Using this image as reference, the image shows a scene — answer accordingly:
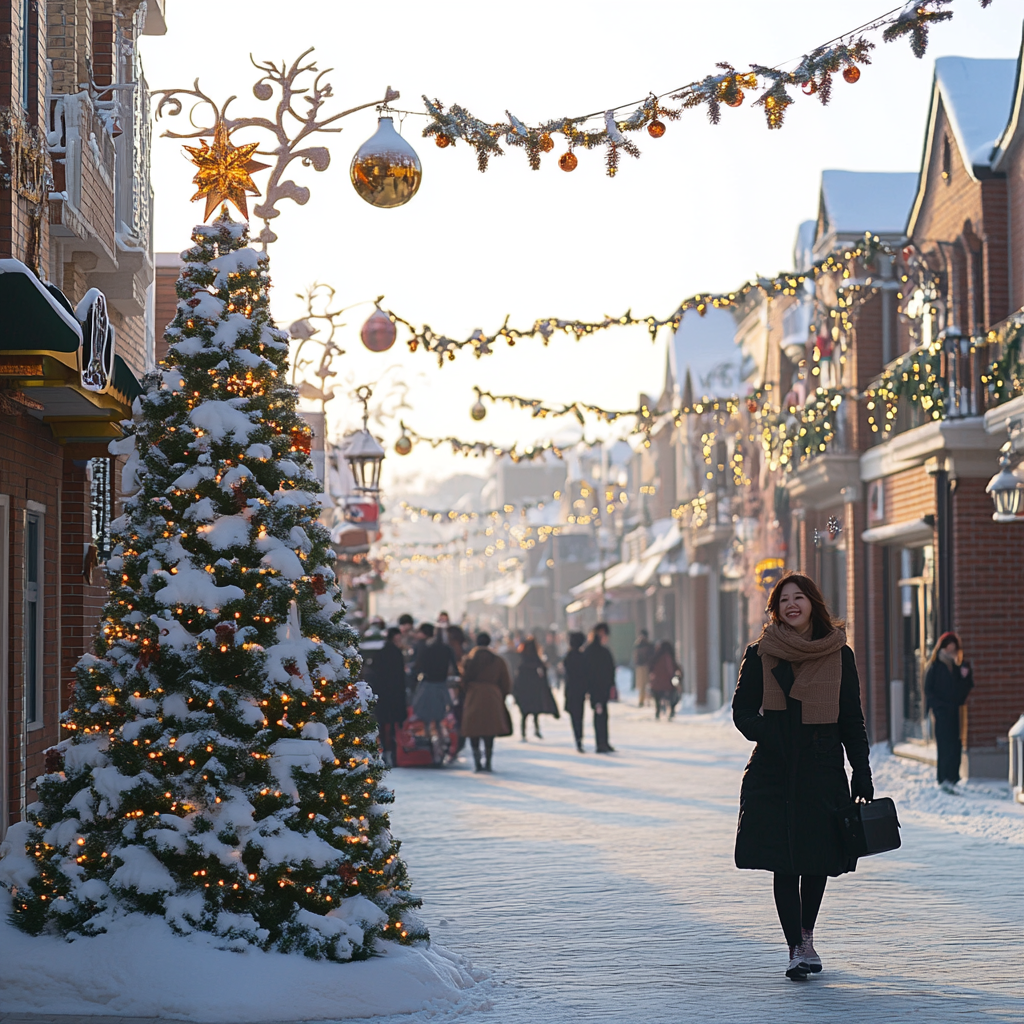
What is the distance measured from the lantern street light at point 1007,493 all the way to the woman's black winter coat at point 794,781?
9214 mm

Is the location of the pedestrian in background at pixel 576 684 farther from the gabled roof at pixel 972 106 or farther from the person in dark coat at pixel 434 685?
the gabled roof at pixel 972 106

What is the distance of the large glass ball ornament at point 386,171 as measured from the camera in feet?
33.7

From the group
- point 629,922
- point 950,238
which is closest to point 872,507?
point 950,238

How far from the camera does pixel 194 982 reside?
6.92 metres

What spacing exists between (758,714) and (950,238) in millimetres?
14040

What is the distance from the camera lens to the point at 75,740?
7703mm

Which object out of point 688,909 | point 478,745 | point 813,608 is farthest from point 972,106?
point 813,608

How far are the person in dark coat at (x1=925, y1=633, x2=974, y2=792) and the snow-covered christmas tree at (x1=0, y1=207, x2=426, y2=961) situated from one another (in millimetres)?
10312

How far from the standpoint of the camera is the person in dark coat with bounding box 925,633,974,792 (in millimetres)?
16969

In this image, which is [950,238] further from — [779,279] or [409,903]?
[409,903]

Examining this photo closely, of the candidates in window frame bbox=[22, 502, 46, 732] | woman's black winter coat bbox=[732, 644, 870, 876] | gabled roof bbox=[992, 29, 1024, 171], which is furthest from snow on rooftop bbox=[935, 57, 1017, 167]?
woman's black winter coat bbox=[732, 644, 870, 876]

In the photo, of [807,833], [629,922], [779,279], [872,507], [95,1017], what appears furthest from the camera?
[872,507]

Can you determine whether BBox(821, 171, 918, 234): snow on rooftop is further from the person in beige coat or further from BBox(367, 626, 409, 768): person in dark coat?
BBox(367, 626, 409, 768): person in dark coat

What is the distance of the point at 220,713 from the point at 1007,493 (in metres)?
10.9
